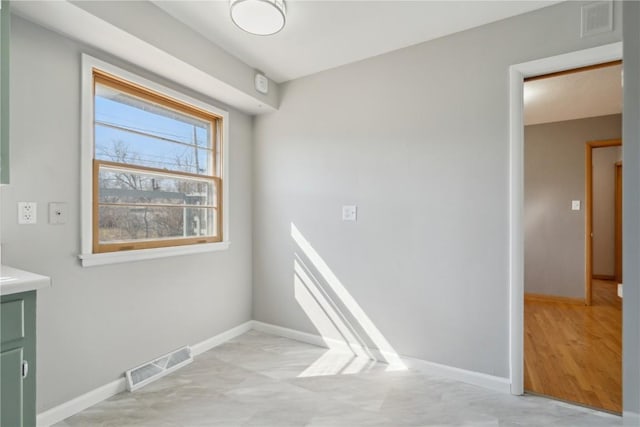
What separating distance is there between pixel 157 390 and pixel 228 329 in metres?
0.97

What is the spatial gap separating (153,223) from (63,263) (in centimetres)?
67

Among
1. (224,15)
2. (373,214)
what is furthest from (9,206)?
(373,214)

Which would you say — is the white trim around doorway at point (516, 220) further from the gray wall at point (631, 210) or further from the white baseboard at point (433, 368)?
the gray wall at point (631, 210)

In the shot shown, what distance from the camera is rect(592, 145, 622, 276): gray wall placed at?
19.4ft

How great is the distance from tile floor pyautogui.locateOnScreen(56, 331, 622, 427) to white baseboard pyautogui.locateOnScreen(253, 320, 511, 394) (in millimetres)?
56

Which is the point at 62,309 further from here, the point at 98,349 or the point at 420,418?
the point at 420,418

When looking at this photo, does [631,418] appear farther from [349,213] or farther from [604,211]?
[604,211]

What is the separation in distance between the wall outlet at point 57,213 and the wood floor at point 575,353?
10.5 ft

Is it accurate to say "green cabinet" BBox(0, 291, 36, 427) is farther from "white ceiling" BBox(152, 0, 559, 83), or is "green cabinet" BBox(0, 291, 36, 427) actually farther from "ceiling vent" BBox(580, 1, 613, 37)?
"ceiling vent" BBox(580, 1, 613, 37)

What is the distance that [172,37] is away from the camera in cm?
218

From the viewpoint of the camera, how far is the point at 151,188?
2.51 metres

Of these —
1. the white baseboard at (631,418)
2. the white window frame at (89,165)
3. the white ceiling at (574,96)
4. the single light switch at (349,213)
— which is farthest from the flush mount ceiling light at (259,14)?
the white ceiling at (574,96)

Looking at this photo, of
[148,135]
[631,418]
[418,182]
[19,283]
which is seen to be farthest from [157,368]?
[631,418]

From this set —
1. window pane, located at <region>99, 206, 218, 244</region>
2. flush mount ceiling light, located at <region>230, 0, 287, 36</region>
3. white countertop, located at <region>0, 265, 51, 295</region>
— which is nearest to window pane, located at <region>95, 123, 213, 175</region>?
window pane, located at <region>99, 206, 218, 244</region>
